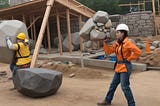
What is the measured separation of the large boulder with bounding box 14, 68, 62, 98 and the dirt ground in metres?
0.17

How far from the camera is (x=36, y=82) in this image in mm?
8289

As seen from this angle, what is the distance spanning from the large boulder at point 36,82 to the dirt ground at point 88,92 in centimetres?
17

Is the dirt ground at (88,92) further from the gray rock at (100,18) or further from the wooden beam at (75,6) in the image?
the wooden beam at (75,6)

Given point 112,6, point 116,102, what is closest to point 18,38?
point 116,102

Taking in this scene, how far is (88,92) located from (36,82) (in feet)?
4.95

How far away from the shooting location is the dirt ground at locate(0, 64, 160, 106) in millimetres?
7868

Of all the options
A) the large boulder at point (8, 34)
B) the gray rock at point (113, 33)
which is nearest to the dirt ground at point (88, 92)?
the large boulder at point (8, 34)

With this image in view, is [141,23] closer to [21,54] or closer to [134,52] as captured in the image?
[21,54]

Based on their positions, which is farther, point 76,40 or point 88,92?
point 76,40

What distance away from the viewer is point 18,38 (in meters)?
9.18

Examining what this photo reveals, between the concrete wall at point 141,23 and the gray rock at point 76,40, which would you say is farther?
the concrete wall at point 141,23

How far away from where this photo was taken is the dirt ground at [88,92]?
7.87 m

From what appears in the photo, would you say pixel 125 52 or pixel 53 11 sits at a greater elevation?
pixel 53 11

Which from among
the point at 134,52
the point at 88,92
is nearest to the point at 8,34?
the point at 88,92
